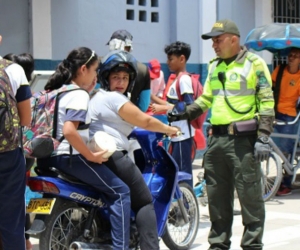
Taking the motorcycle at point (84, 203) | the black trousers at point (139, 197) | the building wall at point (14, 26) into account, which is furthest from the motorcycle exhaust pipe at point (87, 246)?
the building wall at point (14, 26)

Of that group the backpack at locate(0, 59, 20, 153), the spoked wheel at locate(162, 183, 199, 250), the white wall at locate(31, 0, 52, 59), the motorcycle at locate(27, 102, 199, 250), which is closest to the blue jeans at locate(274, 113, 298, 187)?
the spoked wheel at locate(162, 183, 199, 250)

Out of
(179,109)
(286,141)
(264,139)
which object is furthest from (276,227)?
(179,109)

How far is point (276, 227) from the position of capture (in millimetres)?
7863

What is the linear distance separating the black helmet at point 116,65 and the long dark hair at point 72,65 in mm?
113

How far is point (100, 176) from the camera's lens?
5.39m

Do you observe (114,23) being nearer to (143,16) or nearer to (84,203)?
(143,16)

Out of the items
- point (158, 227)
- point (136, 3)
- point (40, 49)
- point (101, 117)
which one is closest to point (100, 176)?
point (101, 117)

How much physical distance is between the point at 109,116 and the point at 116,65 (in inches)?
15.6

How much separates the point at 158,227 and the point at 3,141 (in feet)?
6.08

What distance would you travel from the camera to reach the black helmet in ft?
18.4

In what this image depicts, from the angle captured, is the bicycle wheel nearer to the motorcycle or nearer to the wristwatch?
the motorcycle

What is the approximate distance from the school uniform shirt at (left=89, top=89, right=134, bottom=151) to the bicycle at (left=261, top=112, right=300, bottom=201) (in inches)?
152

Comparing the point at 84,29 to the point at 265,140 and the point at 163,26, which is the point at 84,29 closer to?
the point at 163,26

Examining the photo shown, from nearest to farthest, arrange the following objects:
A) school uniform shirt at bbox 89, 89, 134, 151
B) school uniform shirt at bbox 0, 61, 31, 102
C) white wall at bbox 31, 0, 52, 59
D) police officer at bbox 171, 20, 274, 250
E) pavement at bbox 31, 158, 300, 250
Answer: school uniform shirt at bbox 0, 61, 31, 102, school uniform shirt at bbox 89, 89, 134, 151, police officer at bbox 171, 20, 274, 250, pavement at bbox 31, 158, 300, 250, white wall at bbox 31, 0, 52, 59
